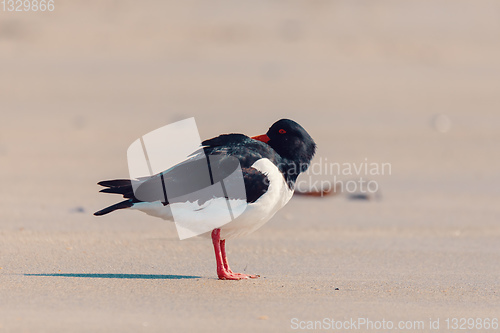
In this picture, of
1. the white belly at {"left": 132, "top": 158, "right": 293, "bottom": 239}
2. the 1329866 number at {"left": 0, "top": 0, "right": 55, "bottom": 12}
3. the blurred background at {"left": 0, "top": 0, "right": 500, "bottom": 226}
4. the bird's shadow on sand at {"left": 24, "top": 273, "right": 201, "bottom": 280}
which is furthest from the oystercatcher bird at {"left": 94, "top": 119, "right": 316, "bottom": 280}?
the 1329866 number at {"left": 0, "top": 0, "right": 55, "bottom": 12}

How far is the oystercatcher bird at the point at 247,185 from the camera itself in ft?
17.2

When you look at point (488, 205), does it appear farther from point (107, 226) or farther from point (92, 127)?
point (92, 127)

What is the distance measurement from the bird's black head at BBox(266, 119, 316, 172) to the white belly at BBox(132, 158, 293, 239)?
0.91 feet

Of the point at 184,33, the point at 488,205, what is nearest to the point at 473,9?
the point at 184,33

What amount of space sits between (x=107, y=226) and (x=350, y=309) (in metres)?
3.08

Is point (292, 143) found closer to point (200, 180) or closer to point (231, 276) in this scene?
point (200, 180)

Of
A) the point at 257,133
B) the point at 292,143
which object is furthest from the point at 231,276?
the point at 257,133

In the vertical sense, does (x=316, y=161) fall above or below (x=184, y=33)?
below

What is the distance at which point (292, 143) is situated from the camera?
5.66 m

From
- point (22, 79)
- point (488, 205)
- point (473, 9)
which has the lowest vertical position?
point (488, 205)

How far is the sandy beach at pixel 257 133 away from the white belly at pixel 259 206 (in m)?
0.39

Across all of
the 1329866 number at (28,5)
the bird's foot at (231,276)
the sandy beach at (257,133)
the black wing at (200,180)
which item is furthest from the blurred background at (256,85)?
the bird's foot at (231,276)

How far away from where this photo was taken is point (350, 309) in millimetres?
4500

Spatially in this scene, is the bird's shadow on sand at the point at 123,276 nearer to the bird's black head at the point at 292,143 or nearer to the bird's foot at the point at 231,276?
the bird's foot at the point at 231,276
